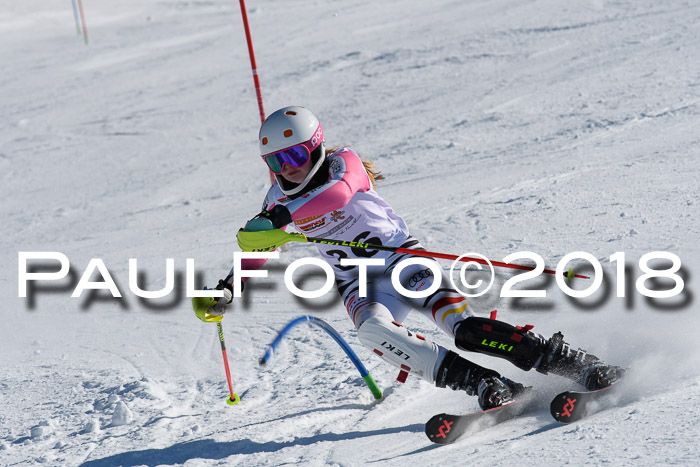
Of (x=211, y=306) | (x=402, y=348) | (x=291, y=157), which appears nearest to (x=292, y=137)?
(x=291, y=157)

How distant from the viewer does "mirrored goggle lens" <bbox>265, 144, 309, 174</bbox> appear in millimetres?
4074

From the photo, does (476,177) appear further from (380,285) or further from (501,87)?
Result: (380,285)

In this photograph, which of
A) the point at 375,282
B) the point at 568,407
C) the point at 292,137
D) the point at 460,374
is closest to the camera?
the point at 568,407

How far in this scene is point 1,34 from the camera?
20719 millimetres

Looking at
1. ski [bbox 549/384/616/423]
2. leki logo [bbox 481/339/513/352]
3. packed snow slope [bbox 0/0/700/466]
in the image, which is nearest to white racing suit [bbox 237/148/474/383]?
leki logo [bbox 481/339/513/352]

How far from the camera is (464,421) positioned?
3701mm

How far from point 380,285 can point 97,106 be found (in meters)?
10.8

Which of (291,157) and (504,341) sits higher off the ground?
(291,157)

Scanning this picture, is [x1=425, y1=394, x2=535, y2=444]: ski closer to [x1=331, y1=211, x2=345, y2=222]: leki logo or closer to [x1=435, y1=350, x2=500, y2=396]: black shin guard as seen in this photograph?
[x1=435, y1=350, x2=500, y2=396]: black shin guard

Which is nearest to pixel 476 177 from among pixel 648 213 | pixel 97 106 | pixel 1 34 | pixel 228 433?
pixel 648 213

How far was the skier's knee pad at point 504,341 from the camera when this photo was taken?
3.87 meters

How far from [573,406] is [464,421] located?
536 millimetres
